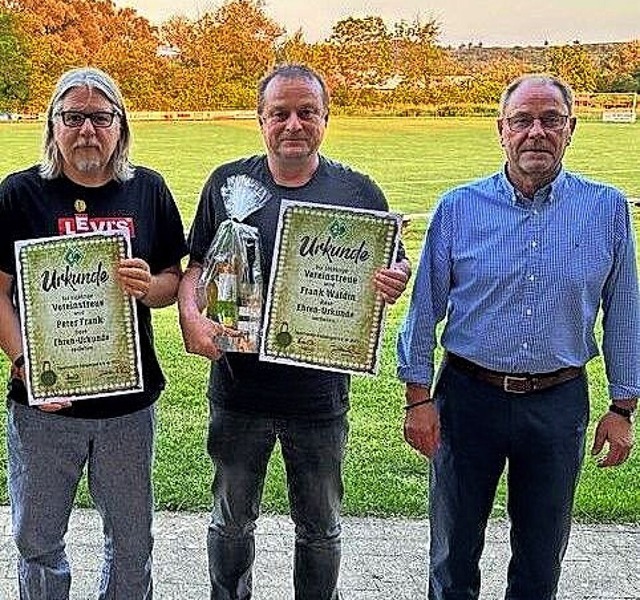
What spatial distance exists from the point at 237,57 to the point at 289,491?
23.3ft

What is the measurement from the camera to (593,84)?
10.2 m

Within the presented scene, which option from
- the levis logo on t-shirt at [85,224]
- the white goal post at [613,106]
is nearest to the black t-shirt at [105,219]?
the levis logo on t-shirt at [85,224]

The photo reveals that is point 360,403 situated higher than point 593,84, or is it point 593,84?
point 593,84

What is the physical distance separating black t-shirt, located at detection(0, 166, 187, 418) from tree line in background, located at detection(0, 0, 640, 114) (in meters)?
4.57

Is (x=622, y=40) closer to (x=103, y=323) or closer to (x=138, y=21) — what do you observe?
(x=138, y=21)

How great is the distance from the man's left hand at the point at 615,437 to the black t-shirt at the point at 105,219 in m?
1.38

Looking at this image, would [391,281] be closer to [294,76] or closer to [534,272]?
[534,272]

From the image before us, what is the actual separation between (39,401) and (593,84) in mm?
8924

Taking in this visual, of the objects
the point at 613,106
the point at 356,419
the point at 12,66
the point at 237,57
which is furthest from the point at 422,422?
the point at 613,106

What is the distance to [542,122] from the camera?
8.52 ft

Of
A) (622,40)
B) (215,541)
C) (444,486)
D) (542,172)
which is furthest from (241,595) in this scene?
(622,40)

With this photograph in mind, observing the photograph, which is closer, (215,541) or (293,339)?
(293,339)

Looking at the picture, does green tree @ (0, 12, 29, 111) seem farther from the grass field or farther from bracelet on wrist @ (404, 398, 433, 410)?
bracelet on wrist @ (404, 398, 433, 410)

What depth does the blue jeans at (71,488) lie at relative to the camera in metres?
2.64
